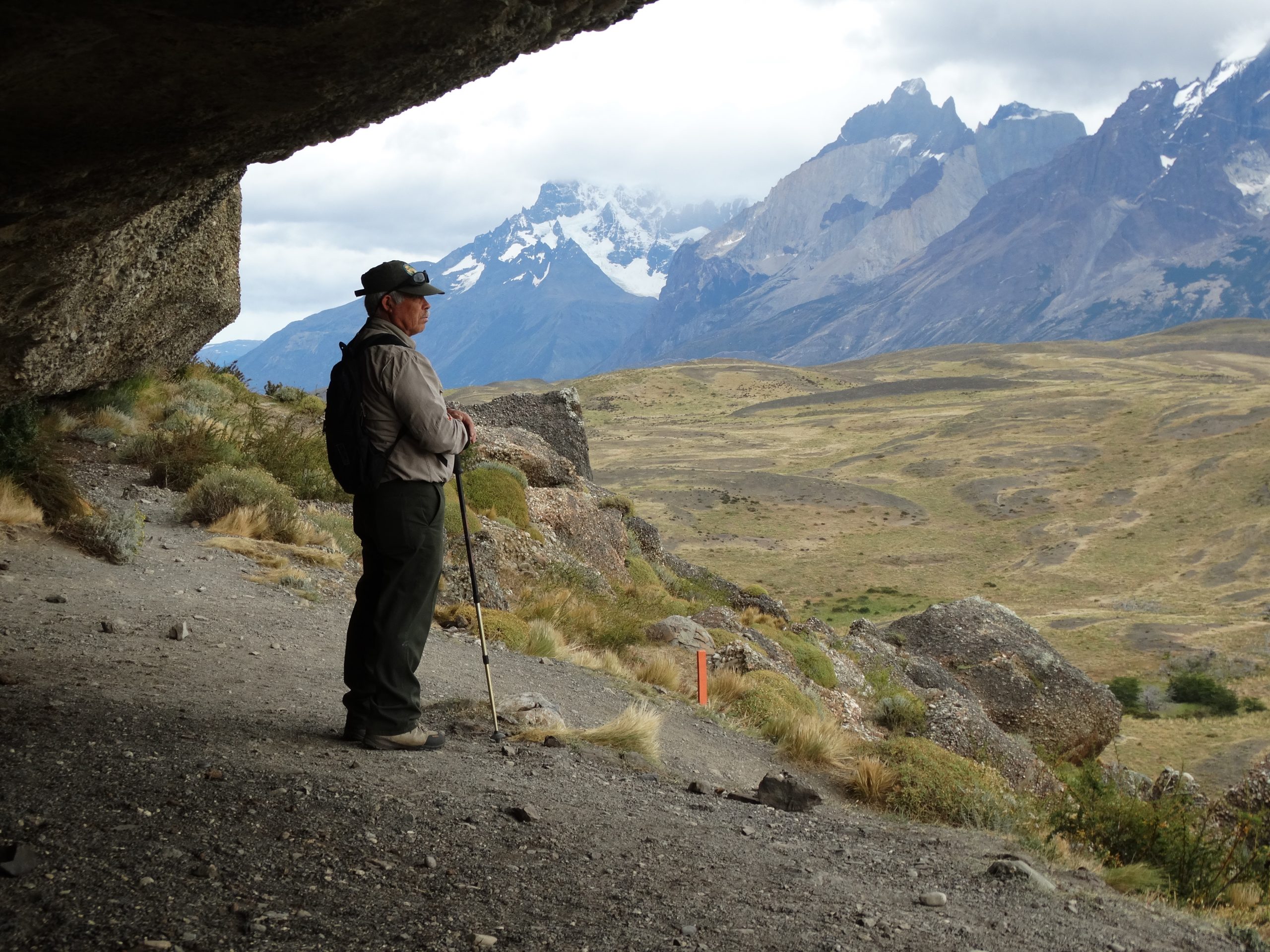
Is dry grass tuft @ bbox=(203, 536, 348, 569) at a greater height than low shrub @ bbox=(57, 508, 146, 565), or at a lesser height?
lesser

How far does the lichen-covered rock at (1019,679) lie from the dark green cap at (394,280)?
12014 mm

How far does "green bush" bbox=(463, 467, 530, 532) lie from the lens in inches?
543

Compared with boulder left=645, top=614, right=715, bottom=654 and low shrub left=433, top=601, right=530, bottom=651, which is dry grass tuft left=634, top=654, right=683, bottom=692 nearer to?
boulder left=645, top=614, right=715, bottom=654

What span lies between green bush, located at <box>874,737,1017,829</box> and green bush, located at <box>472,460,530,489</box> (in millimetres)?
8050

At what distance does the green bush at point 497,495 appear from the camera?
13.8m

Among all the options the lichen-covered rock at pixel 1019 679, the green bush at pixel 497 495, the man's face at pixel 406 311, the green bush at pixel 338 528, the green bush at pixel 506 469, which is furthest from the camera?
the lichen-covered rock at pixel 1019 679

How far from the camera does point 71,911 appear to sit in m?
3.14

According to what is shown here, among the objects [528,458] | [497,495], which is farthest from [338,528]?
[528,458]

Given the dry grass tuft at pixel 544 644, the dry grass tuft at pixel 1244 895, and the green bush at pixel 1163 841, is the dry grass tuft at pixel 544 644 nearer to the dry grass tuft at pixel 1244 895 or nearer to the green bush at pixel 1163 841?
the green bush at pixel 1163 841

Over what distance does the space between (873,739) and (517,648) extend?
3.90 meters

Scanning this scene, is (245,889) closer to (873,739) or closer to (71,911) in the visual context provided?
(71,911)

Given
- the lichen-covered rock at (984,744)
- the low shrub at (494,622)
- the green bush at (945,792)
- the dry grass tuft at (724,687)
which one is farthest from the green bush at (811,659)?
the green bush at (945,792)

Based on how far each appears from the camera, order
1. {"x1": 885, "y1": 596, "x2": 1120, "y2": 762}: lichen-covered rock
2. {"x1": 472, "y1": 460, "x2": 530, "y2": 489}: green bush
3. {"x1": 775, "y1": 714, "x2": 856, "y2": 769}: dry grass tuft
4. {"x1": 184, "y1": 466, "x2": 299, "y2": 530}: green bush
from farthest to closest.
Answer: {"x1": 885, "y1": 596, "x2": 1120, "y2": 762}: lichen-covered rock → {"x1": 472, "y1": 460, "x2": 530, "y2": 489}: green bush → {"x1": 184, "y1": 466, "x2": 299, "y2": 530}: green bush → {"x1": 775, "y1": 714, "x2": 856, "y2": 769}: dry grass tuft

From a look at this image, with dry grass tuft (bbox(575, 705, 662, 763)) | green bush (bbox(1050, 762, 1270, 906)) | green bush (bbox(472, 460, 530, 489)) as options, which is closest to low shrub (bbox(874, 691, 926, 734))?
green bush (bbox(1050, 762, 1270, 906))
